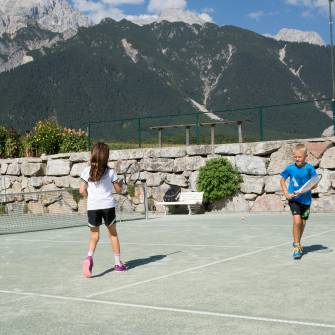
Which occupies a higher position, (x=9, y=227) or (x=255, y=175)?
(x=255, y=175)

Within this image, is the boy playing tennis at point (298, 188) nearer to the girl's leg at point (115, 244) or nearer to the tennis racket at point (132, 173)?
the girl's leg at point (115, 244)

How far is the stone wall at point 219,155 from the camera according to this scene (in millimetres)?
16688

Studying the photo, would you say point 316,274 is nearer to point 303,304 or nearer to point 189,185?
point 303,304

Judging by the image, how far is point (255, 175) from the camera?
17.7 meters

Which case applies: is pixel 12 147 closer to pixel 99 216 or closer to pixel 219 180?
pixel 219 180

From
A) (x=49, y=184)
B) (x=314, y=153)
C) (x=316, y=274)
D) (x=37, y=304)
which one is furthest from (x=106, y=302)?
(x=49, y=184)

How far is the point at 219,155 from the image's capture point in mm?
18453

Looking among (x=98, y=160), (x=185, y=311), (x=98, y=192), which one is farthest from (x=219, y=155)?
(x=185, y=311)

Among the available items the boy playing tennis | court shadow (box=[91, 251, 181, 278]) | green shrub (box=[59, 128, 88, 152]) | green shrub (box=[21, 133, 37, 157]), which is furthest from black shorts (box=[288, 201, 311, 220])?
green shrub (box=[21, 133, 37, 157])

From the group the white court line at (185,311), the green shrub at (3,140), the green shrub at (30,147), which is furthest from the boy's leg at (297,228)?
the green shrub at (3,140)

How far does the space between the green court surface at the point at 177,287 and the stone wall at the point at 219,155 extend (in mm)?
5451

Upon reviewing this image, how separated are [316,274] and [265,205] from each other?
34.2 ft

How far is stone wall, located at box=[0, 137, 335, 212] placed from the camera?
16.7 meters

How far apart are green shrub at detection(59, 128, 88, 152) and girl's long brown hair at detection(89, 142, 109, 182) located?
15.4 meters
